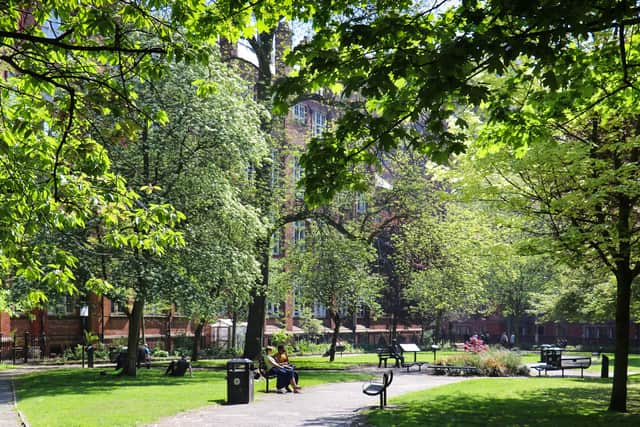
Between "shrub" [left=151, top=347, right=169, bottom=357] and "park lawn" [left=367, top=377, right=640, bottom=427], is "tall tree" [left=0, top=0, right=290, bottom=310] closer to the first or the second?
"park lawn" [left=367, top=377, right=640, bottom=427]

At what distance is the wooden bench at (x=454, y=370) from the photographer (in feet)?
85.0

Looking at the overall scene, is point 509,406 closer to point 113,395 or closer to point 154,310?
point 113,395

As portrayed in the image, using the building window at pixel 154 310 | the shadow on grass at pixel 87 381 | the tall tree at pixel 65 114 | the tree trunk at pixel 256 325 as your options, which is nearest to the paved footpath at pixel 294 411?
the shadow on grass at pixel 87 381

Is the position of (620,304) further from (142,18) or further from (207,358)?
(207,358)

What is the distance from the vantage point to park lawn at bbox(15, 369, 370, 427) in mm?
13469

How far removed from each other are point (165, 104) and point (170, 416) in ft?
37.9

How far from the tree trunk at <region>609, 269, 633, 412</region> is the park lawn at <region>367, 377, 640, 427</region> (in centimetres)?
33

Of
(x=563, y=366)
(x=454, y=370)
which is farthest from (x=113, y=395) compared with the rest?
(x=563, y=366)

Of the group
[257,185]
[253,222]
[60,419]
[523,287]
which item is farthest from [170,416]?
[523,287]

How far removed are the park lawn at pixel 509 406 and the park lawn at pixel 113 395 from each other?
4.43 metres

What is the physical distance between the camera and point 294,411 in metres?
15.0

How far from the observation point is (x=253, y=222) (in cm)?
2386

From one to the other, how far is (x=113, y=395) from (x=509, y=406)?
9.79 meters

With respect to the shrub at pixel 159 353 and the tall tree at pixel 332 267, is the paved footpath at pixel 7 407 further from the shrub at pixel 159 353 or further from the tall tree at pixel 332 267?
the shrub at pixel 159 353
